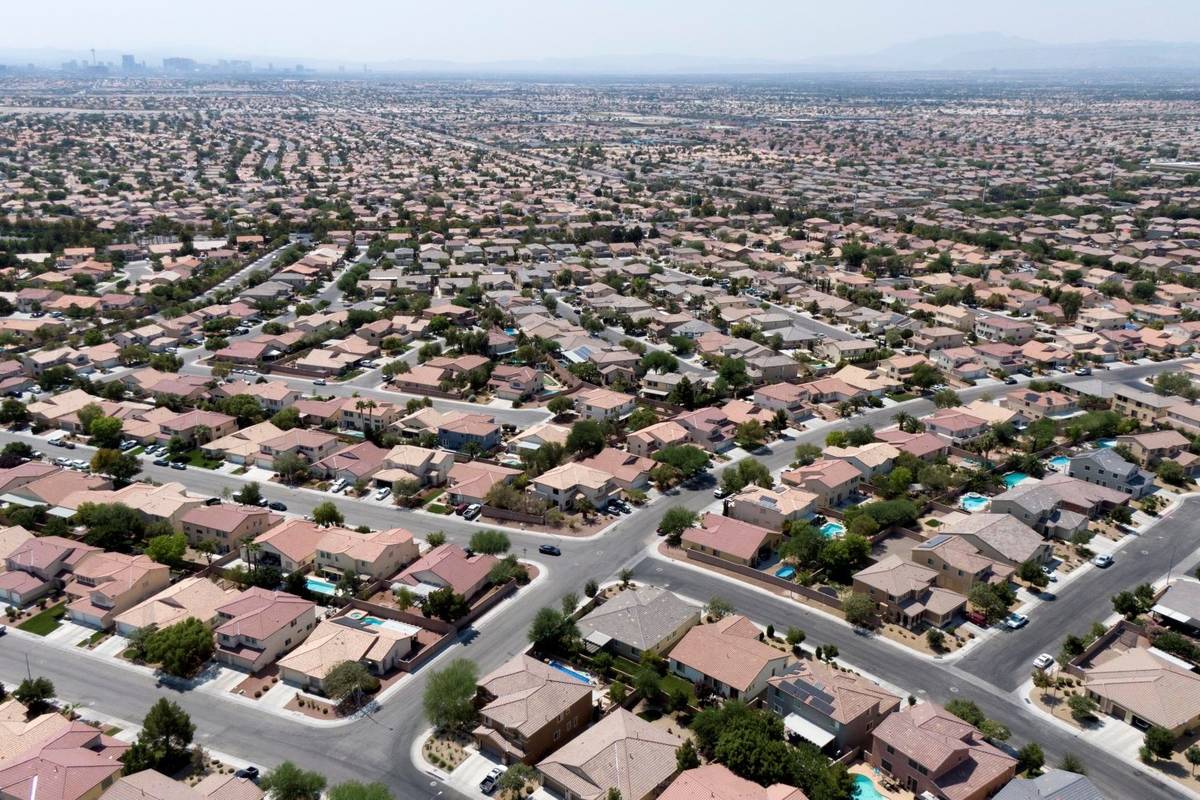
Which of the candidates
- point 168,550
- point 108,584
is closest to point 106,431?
point 168,550

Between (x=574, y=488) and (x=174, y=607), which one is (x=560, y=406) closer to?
(x=574, y=488)

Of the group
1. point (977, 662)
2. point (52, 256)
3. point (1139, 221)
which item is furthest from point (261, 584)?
point (1139, 221)

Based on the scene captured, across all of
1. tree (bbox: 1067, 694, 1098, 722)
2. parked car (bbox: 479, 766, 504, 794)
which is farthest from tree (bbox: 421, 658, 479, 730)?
tree (bbox: 1067, 694, 1098, 722)

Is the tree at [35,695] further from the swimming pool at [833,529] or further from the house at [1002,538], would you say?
the house at [1002,538]

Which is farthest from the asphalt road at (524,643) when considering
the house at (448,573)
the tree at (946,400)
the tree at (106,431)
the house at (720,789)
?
the tree at (946,400)

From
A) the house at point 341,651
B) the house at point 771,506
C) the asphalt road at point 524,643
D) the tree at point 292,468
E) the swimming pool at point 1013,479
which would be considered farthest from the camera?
the swimming pool at point 1013,479

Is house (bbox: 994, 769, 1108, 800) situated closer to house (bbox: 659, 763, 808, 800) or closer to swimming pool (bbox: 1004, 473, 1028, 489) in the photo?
house (bbox: 659, 763, 808, 800)

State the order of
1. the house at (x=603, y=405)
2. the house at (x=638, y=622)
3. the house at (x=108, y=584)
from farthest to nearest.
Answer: the house at (x=603, y=405), the house at (x=108, y=584), the house at (x=638, y=622)
